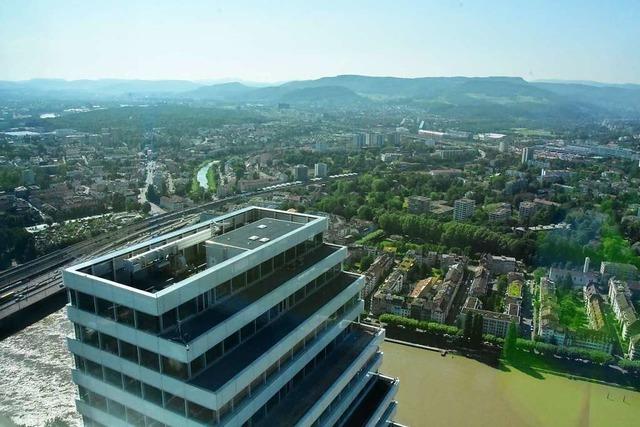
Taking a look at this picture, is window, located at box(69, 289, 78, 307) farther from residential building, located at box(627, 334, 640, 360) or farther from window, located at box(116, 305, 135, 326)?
residential building, located at box(627, 334, 640, 360)

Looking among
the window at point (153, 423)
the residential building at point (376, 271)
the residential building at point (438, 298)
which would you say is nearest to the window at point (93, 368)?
the window at point (153, 423)

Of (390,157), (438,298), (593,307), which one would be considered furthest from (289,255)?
A: (390,157)

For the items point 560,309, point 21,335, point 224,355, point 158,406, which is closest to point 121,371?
point 158,406

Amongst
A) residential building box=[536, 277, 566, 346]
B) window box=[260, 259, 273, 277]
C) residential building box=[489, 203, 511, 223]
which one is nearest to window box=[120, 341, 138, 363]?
window box=[260, 259, 273, 277]

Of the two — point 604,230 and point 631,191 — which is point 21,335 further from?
point 631,191

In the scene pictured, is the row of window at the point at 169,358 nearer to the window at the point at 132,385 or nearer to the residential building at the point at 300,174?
the window at the point at 132,385

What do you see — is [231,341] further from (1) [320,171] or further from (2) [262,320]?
(1) [320,171]
